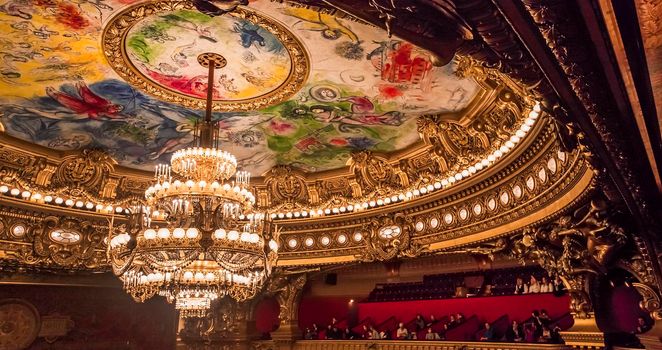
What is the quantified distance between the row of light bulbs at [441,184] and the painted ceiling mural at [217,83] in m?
1.19

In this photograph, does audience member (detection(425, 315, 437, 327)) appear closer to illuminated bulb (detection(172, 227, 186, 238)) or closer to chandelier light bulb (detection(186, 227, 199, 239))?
chandelier light bulb (detection(186, 227, 199, 239))

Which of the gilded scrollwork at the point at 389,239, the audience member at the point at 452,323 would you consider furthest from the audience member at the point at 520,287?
the gilded scrollwork at the point at 389,239

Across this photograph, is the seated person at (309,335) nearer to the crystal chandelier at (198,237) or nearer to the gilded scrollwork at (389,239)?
the gilded scrollwork at (389,239)

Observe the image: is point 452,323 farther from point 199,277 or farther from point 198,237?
point 198,237

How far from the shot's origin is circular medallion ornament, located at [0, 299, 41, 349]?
42.1 feet

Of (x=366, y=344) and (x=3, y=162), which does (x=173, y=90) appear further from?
(x=366, y=344)

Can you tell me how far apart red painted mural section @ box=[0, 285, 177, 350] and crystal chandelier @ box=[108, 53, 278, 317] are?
7240 mm

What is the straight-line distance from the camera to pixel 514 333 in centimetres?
1059

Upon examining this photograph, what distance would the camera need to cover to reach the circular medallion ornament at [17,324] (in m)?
12.8

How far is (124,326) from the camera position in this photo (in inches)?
602

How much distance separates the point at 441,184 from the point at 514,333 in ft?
12.3

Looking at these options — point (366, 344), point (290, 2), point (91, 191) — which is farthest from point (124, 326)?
point (290, 2)

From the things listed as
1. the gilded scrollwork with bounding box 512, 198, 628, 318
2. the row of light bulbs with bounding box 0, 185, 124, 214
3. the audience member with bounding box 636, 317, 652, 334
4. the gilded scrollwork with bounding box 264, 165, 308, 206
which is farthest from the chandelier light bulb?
the audience member with bounding box 636, 317, 652, 334

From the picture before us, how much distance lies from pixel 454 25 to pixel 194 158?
19.7 feet
